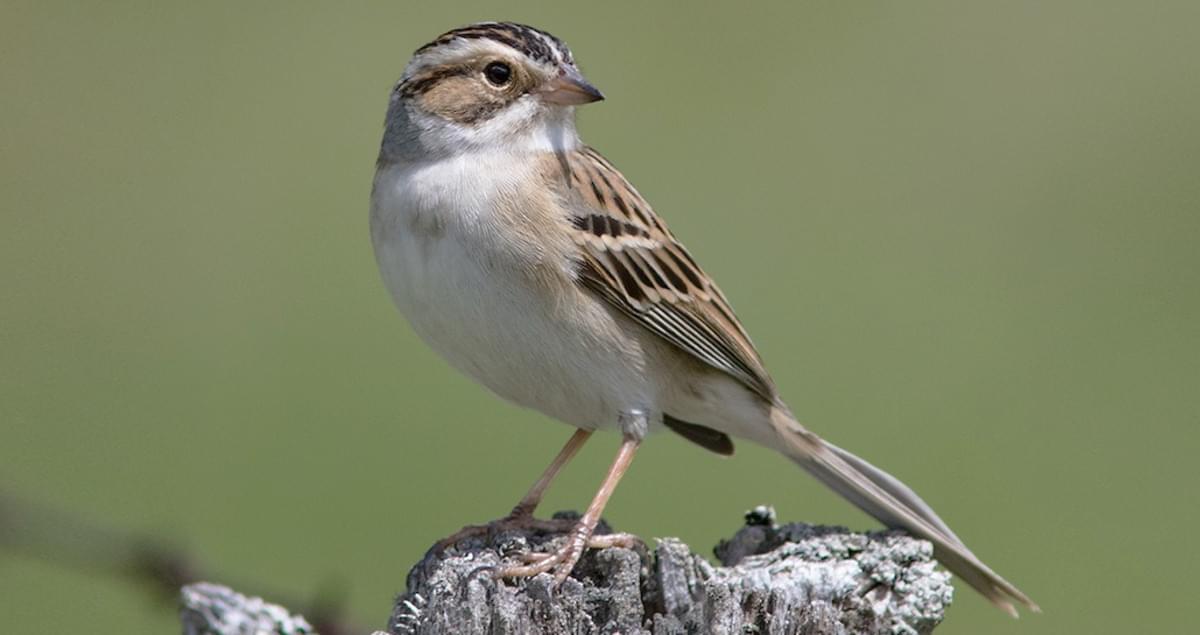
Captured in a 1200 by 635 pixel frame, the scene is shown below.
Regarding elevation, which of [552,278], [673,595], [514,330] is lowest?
[673,595]


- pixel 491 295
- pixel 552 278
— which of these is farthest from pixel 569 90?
pixel 491 295

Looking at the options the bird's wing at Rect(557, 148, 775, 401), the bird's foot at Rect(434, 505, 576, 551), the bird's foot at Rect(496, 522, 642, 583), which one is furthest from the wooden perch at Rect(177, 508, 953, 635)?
the bird's wing at Rect(557, 148, 775, 401)

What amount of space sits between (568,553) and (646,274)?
3.26 ft

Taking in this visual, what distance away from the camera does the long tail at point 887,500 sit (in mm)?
4922

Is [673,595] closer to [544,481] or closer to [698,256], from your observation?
[544,481]

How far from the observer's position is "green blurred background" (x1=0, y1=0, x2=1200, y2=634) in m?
7.39

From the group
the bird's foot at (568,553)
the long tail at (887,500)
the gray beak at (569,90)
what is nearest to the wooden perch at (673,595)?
the bird's foot at (568,553)

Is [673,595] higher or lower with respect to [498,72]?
lower

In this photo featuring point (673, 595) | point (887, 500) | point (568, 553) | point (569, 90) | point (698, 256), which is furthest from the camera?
point (698, 256)

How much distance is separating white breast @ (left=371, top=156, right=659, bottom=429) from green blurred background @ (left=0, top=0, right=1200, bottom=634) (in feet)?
4.76

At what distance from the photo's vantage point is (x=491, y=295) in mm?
4723

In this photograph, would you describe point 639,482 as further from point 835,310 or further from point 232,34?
point 232,34

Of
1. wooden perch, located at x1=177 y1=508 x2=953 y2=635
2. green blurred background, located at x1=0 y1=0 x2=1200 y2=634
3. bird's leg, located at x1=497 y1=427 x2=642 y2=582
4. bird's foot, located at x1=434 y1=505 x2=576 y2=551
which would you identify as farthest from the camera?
green blurred background, located at x1=0 y1=0 x2=1200 y2=634

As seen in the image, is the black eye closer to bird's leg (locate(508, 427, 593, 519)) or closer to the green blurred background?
bird's leg (locate(508, 427, 593, 519))
